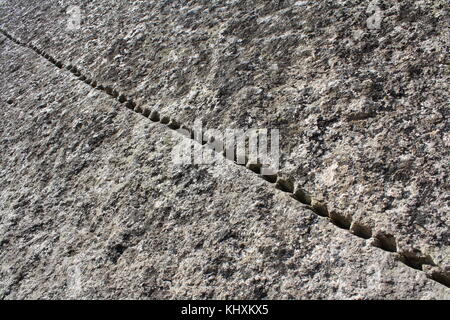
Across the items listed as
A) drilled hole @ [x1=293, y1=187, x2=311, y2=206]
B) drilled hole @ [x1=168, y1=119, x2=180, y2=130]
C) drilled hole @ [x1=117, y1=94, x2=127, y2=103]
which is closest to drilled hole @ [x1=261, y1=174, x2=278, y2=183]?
drilled hole @ [x1=293, y1=187, x2=311, y2=206]

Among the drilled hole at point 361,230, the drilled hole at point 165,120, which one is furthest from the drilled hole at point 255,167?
the drilled hole at point 165,120

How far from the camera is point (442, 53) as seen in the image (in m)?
1.89

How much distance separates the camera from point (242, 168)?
1998 mm

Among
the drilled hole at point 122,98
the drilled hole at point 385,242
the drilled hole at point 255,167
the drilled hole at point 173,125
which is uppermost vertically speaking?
the drilled hole at point 122,98

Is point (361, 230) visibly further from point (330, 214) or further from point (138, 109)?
point (138, 109)

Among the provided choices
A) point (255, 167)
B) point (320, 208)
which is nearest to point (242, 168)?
point (255, 167)

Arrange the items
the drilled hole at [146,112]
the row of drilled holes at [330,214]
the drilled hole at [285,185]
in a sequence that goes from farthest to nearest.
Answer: the drilled hole at [146,112]
the drilled hole at [285,185]
the row of drilled holes at [330,214]

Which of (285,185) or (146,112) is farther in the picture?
(146,112)

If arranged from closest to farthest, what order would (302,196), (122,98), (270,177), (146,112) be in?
(302,196) < (270,177) < (146,112) < (122,98)

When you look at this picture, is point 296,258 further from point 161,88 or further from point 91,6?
point 91,6

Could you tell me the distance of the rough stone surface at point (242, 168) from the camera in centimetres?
161

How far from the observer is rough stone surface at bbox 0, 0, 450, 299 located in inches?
63.3

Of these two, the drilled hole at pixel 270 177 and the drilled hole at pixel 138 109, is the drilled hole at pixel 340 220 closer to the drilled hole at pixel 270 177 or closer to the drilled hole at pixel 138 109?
the drilled hole at pixel 270 177

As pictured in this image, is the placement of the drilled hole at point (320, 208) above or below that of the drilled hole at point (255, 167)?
below
